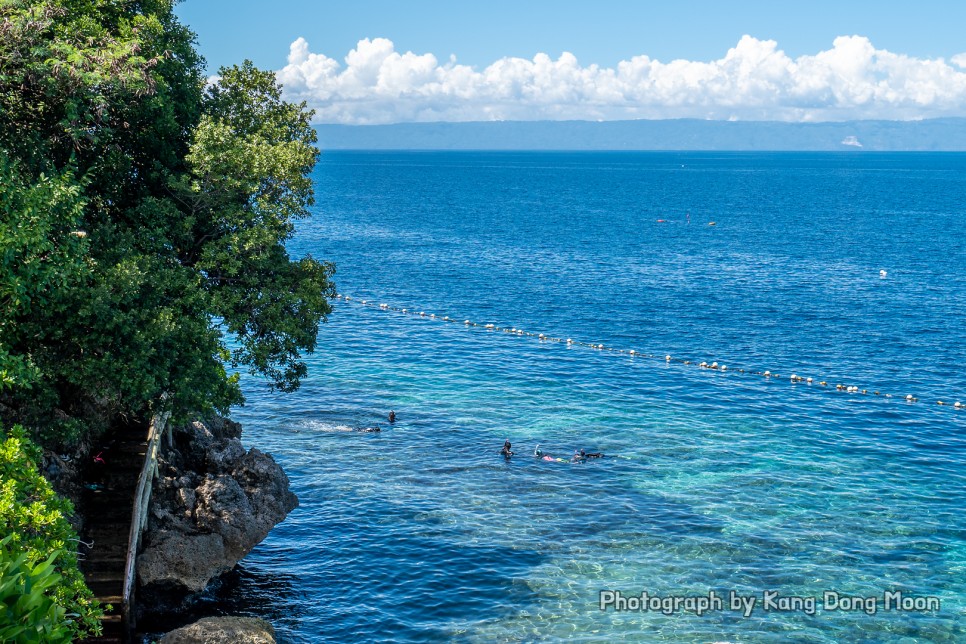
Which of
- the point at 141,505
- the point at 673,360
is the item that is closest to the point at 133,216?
the point at 141,505

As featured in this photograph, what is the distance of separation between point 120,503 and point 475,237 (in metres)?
132

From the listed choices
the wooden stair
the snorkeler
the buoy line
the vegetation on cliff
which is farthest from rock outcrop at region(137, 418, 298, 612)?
Answer: the buoy line

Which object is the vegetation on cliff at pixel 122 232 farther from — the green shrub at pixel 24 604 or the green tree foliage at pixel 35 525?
the green shrub at pixel 24 604

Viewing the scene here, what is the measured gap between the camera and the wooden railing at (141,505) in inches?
1289

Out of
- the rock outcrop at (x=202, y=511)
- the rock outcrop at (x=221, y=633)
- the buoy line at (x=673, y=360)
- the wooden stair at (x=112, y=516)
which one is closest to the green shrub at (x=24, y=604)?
the rock outcrop at (x=221, y=633)

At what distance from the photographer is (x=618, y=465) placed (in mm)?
52688

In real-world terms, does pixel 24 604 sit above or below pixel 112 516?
above

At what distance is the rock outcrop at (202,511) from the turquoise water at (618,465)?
1810mm

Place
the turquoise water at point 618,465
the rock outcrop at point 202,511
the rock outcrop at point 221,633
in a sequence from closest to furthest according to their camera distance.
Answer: the rock outcrop at point 221,633 → the rock outcrop at point 202,511 → the turquoise water at point 618,465

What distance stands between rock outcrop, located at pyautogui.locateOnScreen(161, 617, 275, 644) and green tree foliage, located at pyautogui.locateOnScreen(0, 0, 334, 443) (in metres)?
8.02

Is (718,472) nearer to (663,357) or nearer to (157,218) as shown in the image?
(663,357)

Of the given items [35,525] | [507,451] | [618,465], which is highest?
[35,525]

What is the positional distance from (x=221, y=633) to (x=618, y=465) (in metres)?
28.6

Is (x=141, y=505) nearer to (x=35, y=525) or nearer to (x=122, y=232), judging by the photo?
(x=122, y=232)
